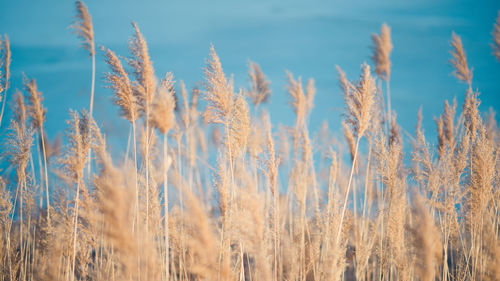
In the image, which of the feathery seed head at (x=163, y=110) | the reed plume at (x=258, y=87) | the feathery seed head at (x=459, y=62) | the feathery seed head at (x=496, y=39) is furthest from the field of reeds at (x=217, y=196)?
the reed plume at (x=258, y=87)

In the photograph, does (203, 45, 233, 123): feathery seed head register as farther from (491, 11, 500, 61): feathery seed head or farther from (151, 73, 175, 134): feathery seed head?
(491, 11, 500, 61): feathery seed head

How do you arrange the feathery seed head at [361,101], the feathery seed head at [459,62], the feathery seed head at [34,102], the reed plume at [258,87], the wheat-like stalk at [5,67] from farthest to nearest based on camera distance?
1. the reed plume at [258,87]
2. the feathery seed head at [459,62]
3. the feathery seed head at [34,102]
4. the wheat-like stalk at [5,67]
5. the feathery seed head at [361,101]

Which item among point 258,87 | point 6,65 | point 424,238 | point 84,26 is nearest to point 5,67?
point 6,65

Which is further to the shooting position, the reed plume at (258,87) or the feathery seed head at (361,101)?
the reed plume at (258,87)

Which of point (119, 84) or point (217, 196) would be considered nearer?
point (217, 196)

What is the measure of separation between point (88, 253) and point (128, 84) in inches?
71.4

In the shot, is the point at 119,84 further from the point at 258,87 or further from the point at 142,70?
the point at 258,87

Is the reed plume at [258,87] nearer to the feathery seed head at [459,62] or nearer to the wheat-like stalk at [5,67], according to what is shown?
the feathery seed head at [459,62]

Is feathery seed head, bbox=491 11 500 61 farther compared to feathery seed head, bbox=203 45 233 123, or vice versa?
feathery seed head, bbox=491 11 500 61

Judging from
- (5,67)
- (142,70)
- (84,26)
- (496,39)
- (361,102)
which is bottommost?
(361,102)

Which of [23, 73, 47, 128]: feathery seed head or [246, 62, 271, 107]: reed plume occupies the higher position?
[246, 62, 271, 107]: reed plume

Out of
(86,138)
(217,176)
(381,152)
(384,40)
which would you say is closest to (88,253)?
(86,138)

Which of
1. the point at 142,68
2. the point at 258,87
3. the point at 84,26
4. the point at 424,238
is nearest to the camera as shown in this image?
the point at 424,238

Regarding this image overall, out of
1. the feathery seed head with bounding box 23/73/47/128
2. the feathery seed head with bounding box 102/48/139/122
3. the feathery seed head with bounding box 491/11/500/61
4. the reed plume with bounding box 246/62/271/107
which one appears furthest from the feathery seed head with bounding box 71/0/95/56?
the feathery seed head with bounding box 491/11/500/61
